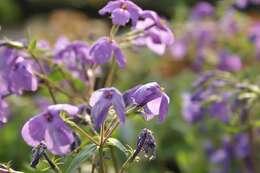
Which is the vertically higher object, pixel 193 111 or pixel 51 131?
pixel 51 131

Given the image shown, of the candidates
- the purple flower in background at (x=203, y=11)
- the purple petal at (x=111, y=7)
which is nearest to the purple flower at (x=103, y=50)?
the purple petal at (x=111, y=7)

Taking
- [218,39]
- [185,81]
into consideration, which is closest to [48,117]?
[218,39]

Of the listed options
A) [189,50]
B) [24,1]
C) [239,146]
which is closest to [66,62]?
[239,146]

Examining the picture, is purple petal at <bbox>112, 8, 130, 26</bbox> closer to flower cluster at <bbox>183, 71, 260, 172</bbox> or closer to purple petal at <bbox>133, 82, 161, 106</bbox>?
purple petal at <bbox>133, 82, 161, 106</bbox>

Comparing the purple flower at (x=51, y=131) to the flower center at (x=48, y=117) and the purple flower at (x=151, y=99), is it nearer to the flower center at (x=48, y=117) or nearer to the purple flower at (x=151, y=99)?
the flower center at (x=48, y=117)

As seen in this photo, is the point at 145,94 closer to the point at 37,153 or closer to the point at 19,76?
the point at 37,153

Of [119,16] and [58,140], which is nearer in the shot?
[58,140]

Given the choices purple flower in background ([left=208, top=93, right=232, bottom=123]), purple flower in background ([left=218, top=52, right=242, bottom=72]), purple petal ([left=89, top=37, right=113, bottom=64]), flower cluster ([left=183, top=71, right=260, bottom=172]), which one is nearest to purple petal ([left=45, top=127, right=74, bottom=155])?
purple petal ([left=89, top=37, right=113, bottom=64])
